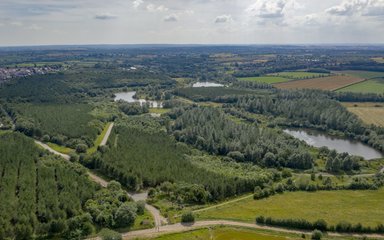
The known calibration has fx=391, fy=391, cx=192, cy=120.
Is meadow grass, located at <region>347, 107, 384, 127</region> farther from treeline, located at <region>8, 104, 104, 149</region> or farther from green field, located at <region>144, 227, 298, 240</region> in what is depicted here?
treeline, located at <region>8, 104, 104, 149</region>

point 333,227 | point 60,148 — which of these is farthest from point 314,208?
point 60,148

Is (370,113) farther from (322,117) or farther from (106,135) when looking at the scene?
(106,135)

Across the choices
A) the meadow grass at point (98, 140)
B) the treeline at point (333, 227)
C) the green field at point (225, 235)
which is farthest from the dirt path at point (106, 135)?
the treeline at point (333, 227)

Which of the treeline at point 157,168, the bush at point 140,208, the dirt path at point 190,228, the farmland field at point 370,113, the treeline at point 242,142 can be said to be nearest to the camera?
the dirt path at point 190,228

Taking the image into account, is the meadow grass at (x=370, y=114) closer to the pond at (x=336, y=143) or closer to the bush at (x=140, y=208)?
the pond at (x=336, y=143)

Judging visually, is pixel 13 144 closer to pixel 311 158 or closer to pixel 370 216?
pixel 311 158

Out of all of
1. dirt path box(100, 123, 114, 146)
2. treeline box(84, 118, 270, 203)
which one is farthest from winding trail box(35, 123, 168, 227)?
dirt path box(100, 123, 114, 146)
